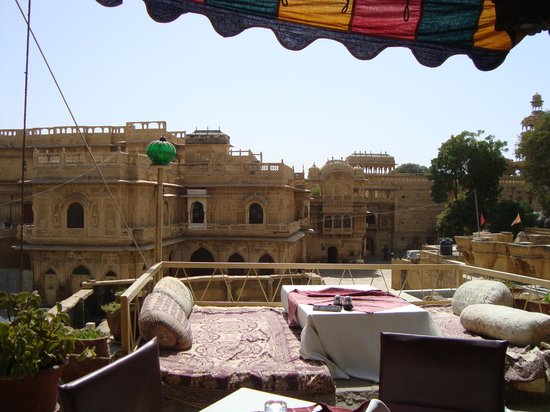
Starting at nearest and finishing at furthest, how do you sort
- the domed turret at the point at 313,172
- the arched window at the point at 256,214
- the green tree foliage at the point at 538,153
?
the arched window at the point at 256,214 → the green tree foliage at the point at 538,153 → the domed turret at the point at 313,172

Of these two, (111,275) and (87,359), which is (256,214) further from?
(87,359)

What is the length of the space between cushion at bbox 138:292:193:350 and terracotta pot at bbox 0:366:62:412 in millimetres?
1567

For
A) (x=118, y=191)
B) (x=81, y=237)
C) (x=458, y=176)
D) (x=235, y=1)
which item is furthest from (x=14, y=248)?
(x=458, y=176)

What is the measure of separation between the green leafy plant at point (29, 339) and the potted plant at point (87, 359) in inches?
45.6

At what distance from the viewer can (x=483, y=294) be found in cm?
668

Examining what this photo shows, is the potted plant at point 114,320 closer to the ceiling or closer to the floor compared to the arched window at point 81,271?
closer to the ceiling

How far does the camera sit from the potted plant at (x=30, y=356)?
10.3ft

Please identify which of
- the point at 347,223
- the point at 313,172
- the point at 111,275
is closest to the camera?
the point at 111,275

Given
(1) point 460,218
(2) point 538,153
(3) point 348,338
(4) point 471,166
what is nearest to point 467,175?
(4) point 471,166

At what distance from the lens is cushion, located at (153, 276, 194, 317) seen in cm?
581

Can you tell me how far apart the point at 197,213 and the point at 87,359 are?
2182cm

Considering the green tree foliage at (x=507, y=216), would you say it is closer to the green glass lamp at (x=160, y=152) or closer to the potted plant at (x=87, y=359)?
the green glass lamp at (x=160, y=152)

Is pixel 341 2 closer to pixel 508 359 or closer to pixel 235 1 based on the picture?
pixel 235 1

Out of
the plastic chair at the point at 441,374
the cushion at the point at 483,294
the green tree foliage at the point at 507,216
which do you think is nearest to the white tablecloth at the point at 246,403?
the plastic chair at the point at 441,374
